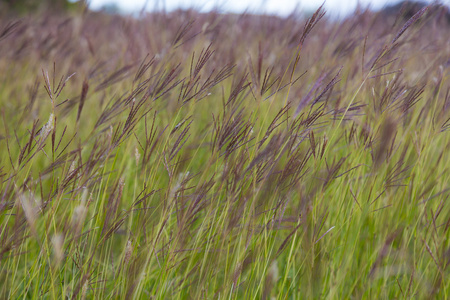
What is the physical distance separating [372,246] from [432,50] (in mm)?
1409

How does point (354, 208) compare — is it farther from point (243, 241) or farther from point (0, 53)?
point (0, 53)

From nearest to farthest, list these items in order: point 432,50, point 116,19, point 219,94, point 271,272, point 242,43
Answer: point 271,272
point 432,50
point 219,94
point 242,43
point 116,19

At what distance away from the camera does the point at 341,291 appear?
40.2 inches

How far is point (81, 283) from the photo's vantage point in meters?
0.76

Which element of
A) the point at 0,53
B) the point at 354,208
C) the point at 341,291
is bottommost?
the point at 341,291

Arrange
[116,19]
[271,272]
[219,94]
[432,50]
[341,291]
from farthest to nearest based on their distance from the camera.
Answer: [116,19] → [219,94] → [432,50] → [341,291] → [271,272]

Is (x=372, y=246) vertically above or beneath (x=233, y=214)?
beneath

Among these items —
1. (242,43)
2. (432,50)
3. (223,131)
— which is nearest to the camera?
(223,131)

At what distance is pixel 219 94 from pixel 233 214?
1696 mm

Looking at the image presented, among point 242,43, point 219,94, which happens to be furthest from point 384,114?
point 242,43

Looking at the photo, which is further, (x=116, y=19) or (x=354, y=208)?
(x=116, y=19)

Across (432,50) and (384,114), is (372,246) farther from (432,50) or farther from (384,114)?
(432,50)

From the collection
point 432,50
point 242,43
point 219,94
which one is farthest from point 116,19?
point 432,50

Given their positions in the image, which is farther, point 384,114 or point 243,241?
point 384,114
